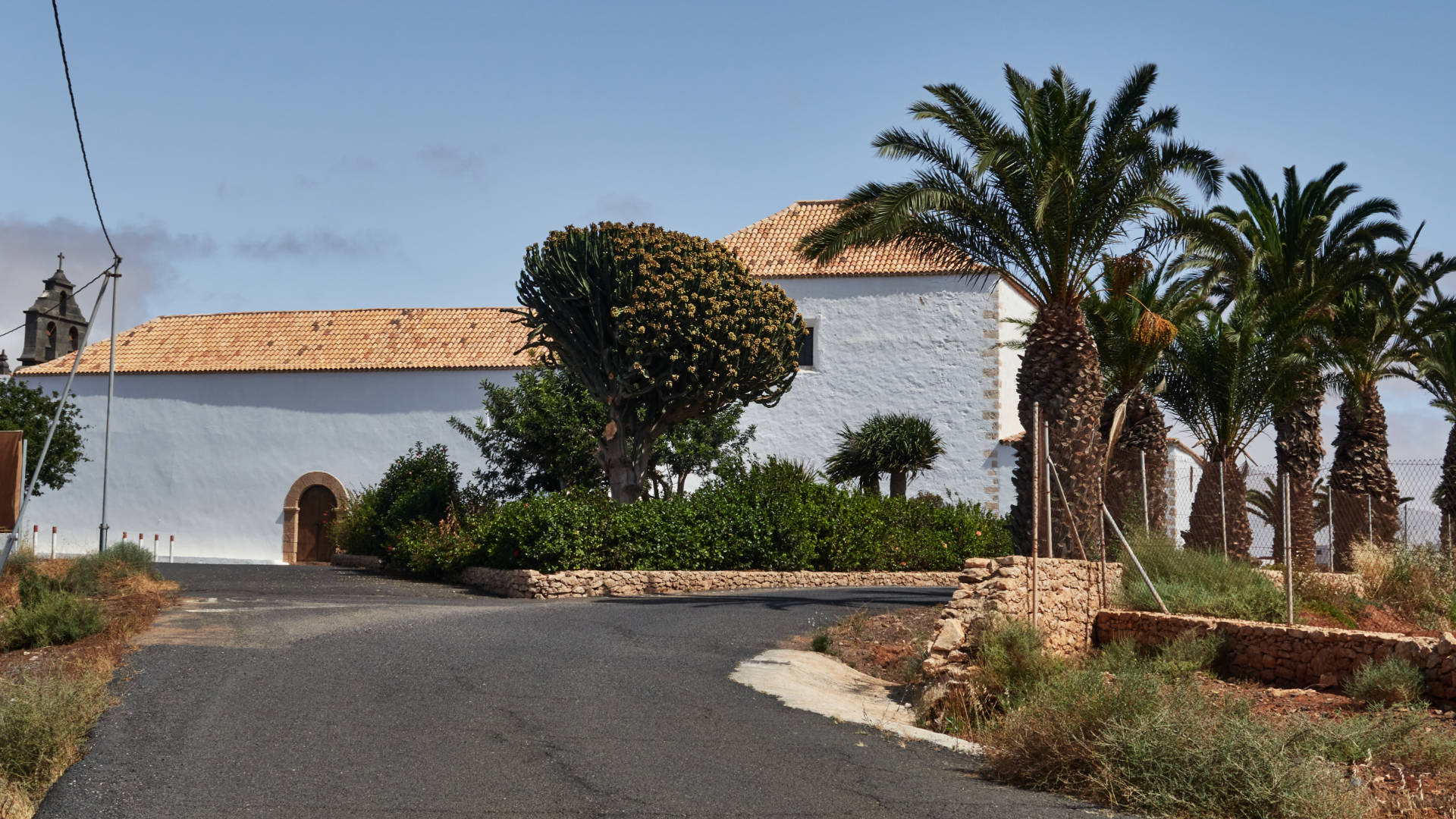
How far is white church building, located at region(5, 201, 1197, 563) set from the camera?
31.3m

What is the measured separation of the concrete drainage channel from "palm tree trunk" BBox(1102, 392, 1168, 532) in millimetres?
12477

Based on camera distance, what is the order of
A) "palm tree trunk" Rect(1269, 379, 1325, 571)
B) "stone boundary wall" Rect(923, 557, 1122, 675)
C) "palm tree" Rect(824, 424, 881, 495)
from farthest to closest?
"palm tree" Rect(824, 424, 881, 495) → "palm tree trunk" Rect(1269, 379, 1325, 571) → "stone boundary wall" Rect(923, 557, 1122, 675)

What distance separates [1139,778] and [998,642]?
3.45 metres

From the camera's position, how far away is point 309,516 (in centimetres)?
3316

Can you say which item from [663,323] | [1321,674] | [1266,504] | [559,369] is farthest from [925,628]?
[1266,504]

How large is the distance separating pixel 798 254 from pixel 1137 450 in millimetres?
11553

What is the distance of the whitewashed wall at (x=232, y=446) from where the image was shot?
32.5m

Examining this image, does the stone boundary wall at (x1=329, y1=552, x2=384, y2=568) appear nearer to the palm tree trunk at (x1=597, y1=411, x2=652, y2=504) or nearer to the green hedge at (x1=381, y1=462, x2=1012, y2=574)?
the green hedge at (x1=381, y1=462, x2=1012, y2=574)

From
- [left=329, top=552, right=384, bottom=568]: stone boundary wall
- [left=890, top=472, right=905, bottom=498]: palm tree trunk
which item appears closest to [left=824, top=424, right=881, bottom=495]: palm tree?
[left=890, top=472, right=905, bottom=498]: palm tree trunk

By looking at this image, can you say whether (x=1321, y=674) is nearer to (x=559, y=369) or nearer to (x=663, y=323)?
(x=663, y=323)

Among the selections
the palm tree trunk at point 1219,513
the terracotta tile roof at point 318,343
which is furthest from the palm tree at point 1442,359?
the terracotta tile roof at point 318,343

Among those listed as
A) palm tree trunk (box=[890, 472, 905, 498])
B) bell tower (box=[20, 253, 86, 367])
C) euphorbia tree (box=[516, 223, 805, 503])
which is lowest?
palm tree trunk (box=[890, 472, 905, 498])

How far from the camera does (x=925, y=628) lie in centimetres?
1387

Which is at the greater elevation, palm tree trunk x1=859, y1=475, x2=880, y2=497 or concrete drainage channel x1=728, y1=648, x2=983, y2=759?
palm tree trunk x1=859, y1=475, x2=880, y2=497
